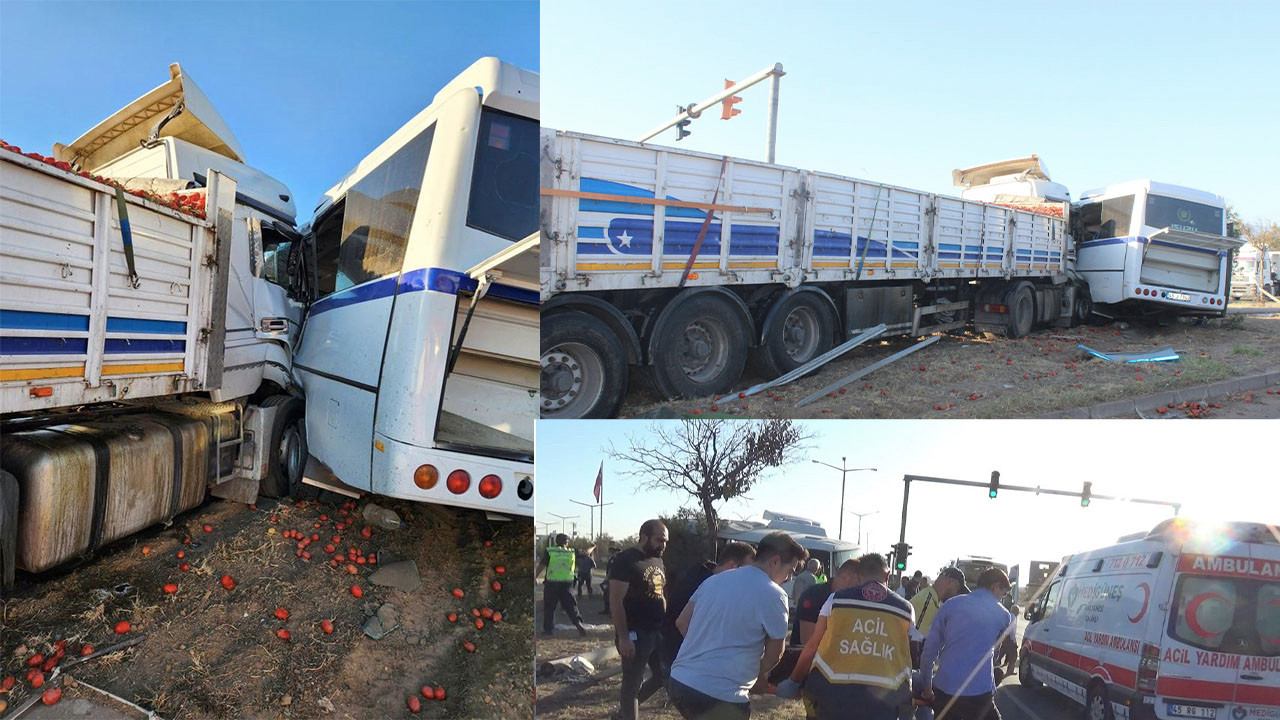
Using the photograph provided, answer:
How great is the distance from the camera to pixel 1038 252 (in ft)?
14.2

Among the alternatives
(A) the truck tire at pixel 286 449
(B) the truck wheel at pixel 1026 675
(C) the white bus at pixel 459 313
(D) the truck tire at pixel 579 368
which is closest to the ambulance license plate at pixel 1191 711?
(B) the truck wheel at pixel 1026 675

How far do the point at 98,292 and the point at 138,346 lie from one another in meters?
0.37

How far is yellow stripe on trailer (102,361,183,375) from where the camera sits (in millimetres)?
3098

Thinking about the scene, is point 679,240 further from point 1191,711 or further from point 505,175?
point 1191,711

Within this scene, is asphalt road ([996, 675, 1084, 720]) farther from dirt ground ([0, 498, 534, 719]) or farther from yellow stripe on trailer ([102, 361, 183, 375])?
yellow stripe on trailer ([102, 361, 183, 375])

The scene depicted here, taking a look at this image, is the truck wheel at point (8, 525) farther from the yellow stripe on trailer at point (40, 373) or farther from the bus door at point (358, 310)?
the bus door at point (358, 310)

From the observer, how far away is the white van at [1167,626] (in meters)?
2.41

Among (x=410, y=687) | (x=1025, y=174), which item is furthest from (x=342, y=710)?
(x=1025, y=174)

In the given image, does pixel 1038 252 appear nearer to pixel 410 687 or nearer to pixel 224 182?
pixel 410 687

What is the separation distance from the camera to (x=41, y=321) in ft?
8.79

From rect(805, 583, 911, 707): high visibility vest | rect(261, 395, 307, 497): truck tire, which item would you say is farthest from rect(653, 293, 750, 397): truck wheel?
rect(261, 395, 307, 497): truck tire

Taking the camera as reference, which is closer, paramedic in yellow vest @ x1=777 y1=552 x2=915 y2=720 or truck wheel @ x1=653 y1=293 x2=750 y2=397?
paramedic in yellow vest @ x1=777 y1=552 x2=915 y2=720

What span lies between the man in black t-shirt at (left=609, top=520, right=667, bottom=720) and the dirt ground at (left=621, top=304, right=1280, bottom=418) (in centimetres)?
46

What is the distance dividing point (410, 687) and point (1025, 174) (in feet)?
12.3
